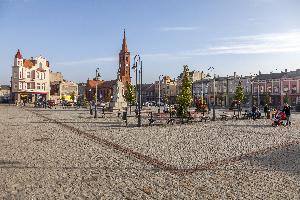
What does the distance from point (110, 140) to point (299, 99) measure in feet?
184

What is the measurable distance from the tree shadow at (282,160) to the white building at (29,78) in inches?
2867

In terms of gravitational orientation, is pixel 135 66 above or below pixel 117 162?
above

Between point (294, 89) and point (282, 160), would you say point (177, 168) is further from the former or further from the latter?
point (294, 89)

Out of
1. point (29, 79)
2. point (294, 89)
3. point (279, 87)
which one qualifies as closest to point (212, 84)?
point (279, 87)

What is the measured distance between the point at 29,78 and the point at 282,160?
7480 centimetres

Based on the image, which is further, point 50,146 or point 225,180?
point 50,146

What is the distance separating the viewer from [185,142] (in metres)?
15.3

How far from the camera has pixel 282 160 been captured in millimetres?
11438

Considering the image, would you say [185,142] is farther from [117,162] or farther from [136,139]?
[117,162]

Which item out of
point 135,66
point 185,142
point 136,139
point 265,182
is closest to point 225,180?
point 265,182

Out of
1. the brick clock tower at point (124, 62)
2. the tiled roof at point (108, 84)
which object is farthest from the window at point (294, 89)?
the tiled roof at point (108, 84)

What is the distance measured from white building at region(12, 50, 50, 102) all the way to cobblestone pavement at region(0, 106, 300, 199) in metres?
64.5

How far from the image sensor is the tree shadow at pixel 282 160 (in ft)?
33.6

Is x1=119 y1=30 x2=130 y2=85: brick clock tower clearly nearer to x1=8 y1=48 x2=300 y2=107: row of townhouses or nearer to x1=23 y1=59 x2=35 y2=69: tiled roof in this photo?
x1=8 y1=48 x2=300 y2=107: row of townhouses
